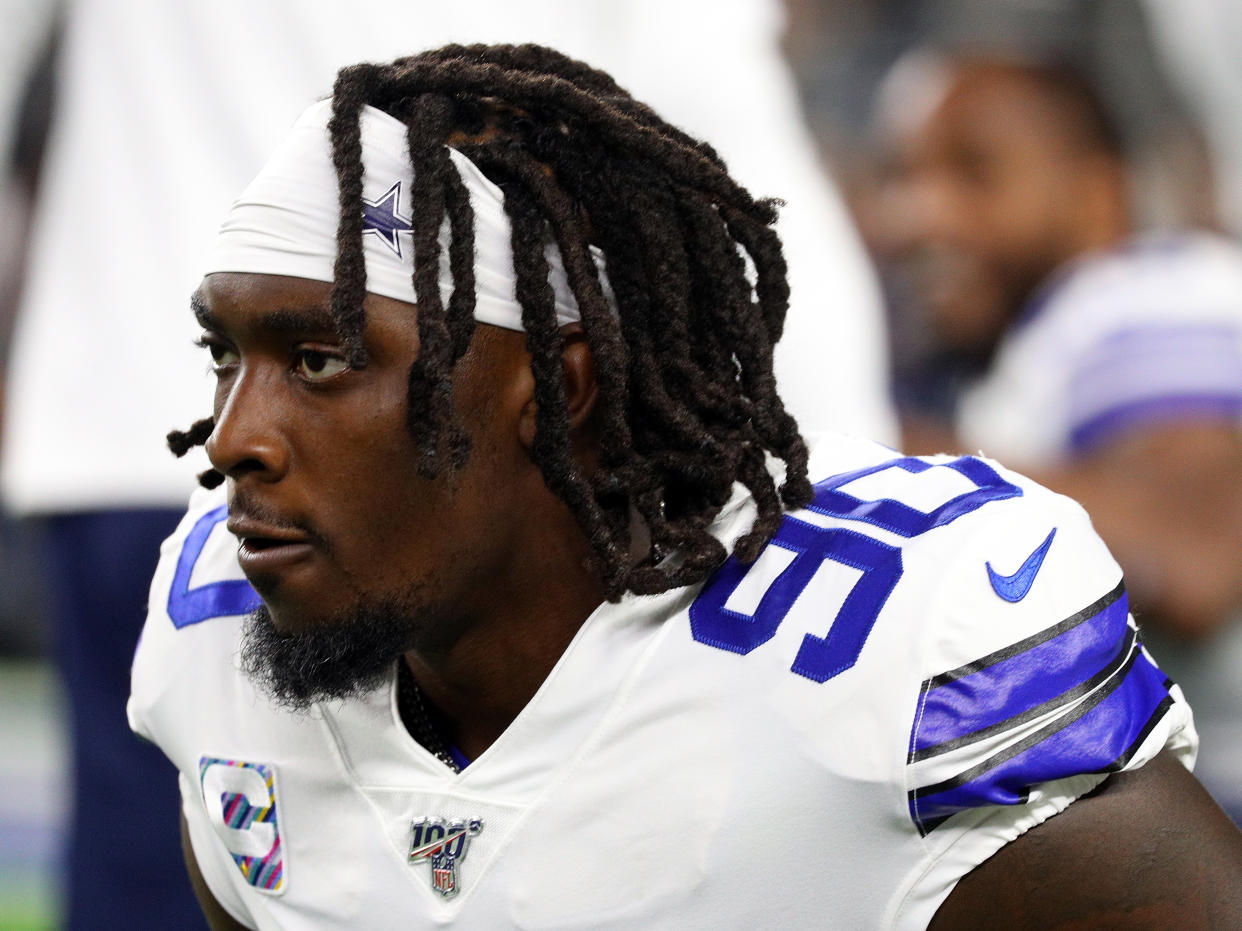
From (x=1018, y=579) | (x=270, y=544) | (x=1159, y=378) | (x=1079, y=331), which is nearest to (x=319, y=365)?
(x=270, y=544)

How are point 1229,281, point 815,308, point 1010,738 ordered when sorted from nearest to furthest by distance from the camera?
1. point 1010,738
2. point 815,308
3. point 1229,281

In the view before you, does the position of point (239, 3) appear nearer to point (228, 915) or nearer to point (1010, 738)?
point (228, 915)

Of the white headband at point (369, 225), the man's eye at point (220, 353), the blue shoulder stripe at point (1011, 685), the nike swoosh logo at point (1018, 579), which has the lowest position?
the blue shoulder stripe at point (1011, 685)

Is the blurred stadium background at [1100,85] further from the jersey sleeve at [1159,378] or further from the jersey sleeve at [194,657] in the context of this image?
the jersey sleeve at [194,657]

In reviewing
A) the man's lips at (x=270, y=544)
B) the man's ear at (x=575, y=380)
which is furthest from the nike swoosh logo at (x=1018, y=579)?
the man's lips at (x=270, y=544)

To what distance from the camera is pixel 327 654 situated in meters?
1.82

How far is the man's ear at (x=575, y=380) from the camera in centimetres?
188

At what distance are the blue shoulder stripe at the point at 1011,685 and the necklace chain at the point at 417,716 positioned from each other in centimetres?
62

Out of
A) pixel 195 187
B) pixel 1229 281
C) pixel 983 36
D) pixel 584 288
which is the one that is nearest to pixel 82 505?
pixel 195 187

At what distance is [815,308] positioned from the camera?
3154 mm

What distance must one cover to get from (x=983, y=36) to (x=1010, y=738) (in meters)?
4.18

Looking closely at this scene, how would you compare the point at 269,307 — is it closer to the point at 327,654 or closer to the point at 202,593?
the point at 327,654

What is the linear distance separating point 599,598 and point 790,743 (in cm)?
38

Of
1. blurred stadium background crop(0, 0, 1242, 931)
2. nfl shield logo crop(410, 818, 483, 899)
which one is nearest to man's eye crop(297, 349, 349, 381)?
nfl shield logo crop(410, 818, 483, 899)
